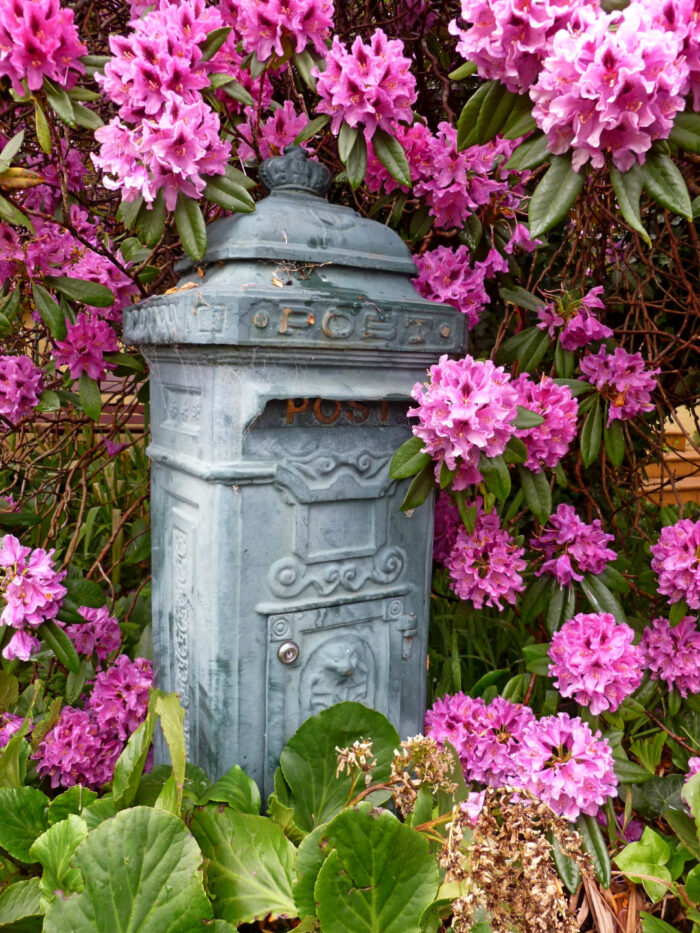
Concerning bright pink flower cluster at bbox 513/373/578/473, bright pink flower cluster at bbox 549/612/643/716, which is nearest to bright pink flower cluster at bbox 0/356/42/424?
bright pink flower cluster at bbox 513/373/578/473

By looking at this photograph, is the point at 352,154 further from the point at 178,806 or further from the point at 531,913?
the point at 531,913

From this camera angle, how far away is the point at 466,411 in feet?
4.23

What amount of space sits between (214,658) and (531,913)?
731mm

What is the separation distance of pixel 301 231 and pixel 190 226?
223 mm

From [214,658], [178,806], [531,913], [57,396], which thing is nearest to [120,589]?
[57,396]

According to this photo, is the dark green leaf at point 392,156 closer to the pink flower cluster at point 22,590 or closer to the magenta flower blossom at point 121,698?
the pink flower cluster at point 22,590

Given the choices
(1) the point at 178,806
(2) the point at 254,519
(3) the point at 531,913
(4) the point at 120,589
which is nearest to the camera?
(3) the point at 531,913

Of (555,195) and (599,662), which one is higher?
(555,195)

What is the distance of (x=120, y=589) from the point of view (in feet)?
8.21

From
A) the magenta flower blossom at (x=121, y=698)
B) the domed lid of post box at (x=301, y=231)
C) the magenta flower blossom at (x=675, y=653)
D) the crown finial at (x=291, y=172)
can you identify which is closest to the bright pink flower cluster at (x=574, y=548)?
the magenta flower blossom at (x=675, y=653)

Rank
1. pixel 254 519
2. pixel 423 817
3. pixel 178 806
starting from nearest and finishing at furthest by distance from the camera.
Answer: pixel 178 806, pixel 423 817, pixel 254 519

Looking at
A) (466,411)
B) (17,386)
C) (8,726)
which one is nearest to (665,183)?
(466,411)

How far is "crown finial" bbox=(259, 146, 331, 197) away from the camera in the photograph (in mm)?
1546

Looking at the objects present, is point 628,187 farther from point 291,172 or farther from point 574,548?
point 574,548
